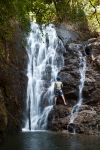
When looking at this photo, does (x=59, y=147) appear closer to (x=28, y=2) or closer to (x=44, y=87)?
(x=28, y=2)

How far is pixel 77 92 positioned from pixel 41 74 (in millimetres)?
3213

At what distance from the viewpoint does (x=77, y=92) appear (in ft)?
87.5

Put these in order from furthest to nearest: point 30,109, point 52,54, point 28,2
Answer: point 52,54, point 30,109, point 28,2

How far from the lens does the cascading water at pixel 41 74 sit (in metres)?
25.5

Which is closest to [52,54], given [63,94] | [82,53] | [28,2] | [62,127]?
[82,53]

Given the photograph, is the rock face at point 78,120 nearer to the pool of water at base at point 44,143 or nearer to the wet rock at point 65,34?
the pool of water at base at point 44,143

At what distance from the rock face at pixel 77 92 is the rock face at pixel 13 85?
96.7 inches

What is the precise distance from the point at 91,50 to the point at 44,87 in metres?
5.42

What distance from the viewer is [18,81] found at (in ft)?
81.7

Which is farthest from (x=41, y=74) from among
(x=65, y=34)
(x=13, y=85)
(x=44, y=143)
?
(x=44, y=143)

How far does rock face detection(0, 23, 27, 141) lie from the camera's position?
22.3 m

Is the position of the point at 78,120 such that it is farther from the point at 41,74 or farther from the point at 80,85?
the point at 41,74

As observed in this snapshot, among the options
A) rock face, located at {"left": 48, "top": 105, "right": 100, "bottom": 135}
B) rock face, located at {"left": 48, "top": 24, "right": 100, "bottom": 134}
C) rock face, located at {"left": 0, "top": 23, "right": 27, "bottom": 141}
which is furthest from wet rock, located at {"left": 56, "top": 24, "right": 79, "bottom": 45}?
rock face, located at {"left": 48, "top": 105, "right": 100, "bottom": 135}

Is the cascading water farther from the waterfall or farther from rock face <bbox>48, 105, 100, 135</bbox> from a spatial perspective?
the waterfall
